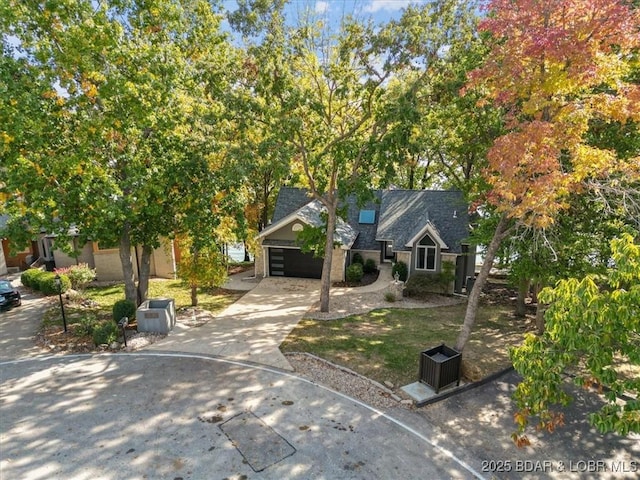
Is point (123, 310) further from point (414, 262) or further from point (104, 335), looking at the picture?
point (414, 262)

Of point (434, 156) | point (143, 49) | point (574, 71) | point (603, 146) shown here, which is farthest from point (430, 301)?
point (143, 49)

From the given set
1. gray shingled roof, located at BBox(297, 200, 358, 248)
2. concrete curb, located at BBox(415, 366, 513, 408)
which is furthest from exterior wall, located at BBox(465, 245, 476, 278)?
concrete curb, located at BBox(415, 366, 513, 408)

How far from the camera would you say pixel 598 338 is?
5.18 metres

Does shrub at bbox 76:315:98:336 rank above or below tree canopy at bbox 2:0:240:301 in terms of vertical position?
below

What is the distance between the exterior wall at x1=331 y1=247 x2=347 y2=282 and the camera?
24141 millimetres

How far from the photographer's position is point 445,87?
1516cm

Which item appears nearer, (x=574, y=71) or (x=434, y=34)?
(x=574, y=71)

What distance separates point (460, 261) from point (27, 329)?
22302 mm

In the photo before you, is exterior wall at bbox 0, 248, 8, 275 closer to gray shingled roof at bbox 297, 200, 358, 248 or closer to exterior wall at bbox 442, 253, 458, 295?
gray shingled roof at bbox 297, 200, 358, 248

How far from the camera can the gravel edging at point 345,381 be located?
10547 mm

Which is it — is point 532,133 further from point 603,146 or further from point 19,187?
point 19,187

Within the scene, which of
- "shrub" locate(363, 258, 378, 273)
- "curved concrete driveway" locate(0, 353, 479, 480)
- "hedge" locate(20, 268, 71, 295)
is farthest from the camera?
"shrub" locate(363, 258, 378, 273)

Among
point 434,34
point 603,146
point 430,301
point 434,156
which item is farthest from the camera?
point 434,156

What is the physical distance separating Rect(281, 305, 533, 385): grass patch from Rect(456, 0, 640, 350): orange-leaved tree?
5.92 m
